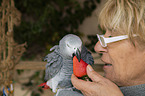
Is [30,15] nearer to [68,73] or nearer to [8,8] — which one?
[8,8]

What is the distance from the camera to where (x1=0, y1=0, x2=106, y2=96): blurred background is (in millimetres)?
1755

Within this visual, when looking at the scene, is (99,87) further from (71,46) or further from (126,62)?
(71,46)

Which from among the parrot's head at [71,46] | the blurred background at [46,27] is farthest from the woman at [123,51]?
the blurred background at [46,27]

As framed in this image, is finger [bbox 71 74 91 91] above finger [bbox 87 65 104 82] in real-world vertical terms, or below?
below

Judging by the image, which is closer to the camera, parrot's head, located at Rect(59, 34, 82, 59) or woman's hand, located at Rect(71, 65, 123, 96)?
woman's hand, located at Rect(71, 65, 123, 96)

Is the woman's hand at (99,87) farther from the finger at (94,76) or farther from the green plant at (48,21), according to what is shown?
the green plant at (48,21)

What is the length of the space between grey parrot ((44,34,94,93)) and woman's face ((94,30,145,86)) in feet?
0.54

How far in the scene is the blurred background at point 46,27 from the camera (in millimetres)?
1755

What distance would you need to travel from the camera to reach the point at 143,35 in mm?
432

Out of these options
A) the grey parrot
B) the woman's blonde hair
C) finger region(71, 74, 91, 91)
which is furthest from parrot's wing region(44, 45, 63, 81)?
the woman's blonde hair

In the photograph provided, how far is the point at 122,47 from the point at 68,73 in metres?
0.28

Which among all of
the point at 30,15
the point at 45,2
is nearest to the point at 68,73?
the point at 45,2

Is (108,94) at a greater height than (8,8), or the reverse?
(8,8)

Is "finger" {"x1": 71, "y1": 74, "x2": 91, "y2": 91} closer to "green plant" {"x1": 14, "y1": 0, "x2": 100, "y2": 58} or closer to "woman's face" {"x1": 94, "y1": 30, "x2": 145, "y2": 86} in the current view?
"woman's face" {"x1": 94, "y1": 30, "x2": 145, "y2": 86}
